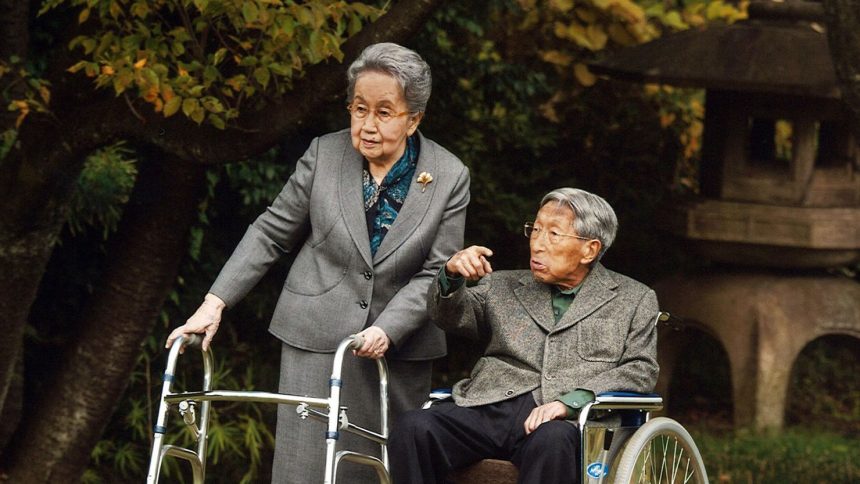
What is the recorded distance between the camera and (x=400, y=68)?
3.90m

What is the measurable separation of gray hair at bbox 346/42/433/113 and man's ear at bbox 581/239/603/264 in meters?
0.62

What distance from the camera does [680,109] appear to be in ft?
28.5

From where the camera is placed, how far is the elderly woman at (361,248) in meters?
3.93

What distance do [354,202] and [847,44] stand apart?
171cm

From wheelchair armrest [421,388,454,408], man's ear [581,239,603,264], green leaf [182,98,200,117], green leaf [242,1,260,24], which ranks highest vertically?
green leaf [242,1,260,24]

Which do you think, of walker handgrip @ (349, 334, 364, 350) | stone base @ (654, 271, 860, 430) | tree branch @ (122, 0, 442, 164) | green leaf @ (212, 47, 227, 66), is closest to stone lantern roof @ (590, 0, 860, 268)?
stone base @ (654, 271, 860, 430)

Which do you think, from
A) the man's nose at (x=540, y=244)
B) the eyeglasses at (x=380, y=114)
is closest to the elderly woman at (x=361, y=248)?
the eyeglasses at (x=380, y=114)

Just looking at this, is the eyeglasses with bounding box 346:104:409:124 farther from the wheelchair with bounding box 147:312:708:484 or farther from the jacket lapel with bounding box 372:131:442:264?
the wheelchair with bounding box 147:312:708:484

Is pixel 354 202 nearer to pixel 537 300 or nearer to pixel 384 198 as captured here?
pixel 384 198

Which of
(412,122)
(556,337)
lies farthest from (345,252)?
(556,337)

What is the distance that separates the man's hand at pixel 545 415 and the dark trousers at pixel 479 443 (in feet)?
0.07

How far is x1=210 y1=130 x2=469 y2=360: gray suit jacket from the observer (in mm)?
3992

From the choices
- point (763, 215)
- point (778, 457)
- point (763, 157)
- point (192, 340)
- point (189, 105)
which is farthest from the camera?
point (763, 157)

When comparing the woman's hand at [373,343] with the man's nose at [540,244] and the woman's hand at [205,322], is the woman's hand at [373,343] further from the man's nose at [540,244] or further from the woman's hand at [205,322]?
the man's nose at [540,244]
